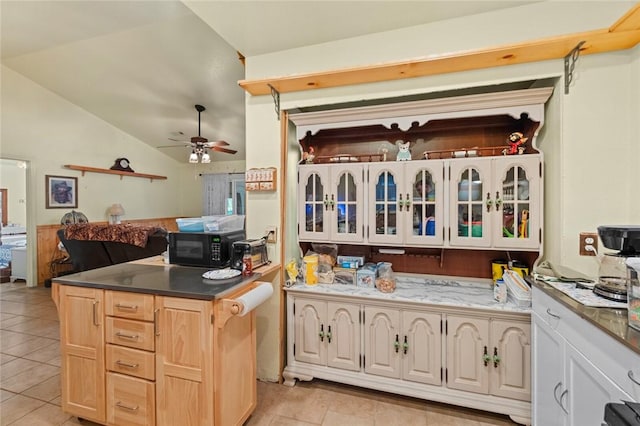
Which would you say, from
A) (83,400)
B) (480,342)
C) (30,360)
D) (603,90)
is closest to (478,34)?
(603,90)

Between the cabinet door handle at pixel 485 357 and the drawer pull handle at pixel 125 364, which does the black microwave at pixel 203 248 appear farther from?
the cabinet door handle at pixel 485 357

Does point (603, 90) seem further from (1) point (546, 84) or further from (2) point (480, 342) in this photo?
(2) point (480, 342)

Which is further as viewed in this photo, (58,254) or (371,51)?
(58,254)

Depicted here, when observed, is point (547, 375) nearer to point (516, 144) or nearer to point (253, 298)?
point (516, 144)

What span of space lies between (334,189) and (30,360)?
10.2 feet

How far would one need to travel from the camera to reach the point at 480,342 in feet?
6.10

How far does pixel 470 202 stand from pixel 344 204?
2.91 feet

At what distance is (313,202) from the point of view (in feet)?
7.70

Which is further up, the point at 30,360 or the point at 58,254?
the point at 58,254

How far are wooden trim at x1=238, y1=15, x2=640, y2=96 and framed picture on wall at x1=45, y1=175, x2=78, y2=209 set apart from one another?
5.19 metres

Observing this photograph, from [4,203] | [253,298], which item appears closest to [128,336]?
[253,298]

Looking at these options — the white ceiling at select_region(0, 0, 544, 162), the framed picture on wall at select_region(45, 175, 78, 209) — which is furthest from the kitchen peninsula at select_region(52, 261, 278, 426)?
the framed picture on wall at select_region(45, 175, 78, 209)

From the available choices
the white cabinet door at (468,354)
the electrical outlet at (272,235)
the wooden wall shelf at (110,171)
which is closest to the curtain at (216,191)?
the wooden wall shelf at (110,171)

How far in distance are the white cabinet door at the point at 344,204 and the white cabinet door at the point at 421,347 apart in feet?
2.26
